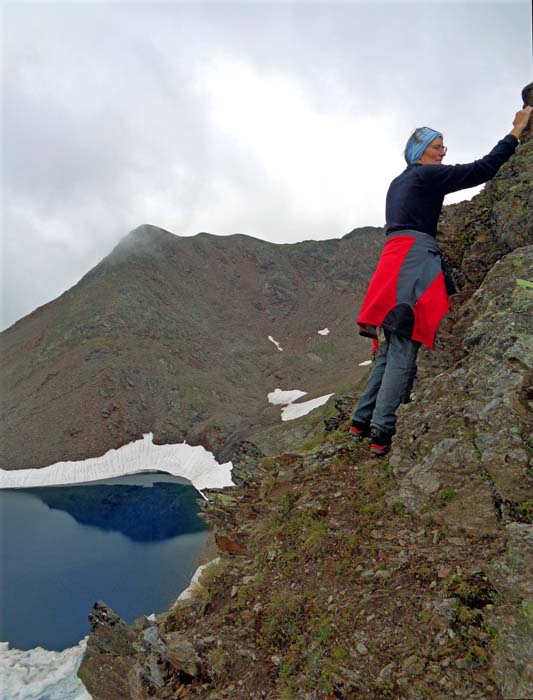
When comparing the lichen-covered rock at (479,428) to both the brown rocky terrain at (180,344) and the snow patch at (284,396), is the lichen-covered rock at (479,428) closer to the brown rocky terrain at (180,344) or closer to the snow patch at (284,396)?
the brown rocky terrain at (180,344)

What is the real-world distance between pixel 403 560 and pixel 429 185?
391 cm

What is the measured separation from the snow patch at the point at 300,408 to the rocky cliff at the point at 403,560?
56992mm

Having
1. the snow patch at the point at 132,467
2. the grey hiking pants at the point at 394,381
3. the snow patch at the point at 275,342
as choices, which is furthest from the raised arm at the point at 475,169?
the snow patch at the point at 275,342

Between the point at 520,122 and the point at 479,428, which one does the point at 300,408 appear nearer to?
the point at 520,122

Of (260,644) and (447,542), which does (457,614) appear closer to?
(447,542)

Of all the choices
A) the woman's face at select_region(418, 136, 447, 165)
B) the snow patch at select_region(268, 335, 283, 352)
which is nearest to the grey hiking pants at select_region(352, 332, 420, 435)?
the woman's face at select_region(418, 136, 447, 165)

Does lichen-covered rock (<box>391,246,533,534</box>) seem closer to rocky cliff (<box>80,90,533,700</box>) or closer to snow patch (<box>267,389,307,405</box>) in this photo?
rocky cliff (<box>80,90,533,700</box>)

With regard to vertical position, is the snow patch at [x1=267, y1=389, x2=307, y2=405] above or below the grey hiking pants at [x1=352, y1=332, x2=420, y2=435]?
above

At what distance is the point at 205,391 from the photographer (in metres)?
75.7

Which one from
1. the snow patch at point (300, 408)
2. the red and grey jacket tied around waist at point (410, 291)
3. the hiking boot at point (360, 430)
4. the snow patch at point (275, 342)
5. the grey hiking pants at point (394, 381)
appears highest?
the snow patch at point (275, 342)

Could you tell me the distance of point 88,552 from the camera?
40.8 meters

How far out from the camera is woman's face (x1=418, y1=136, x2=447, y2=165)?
5.15 metres

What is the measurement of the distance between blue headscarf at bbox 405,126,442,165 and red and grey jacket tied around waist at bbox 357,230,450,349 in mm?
914

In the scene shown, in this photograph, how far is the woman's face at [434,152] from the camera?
5148mm
